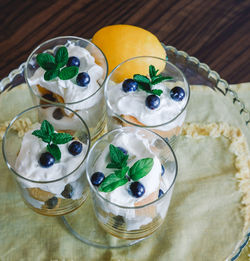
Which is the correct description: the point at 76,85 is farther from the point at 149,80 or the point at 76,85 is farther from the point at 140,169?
the point at 140,169

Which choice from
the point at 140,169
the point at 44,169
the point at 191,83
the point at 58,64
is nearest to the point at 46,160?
the point at 44,169

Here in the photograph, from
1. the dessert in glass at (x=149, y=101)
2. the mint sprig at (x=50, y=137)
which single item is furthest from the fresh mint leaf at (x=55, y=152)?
the dessert in glass at (x=149, y=101)

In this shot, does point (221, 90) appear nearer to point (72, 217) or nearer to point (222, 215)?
point (222, 215)

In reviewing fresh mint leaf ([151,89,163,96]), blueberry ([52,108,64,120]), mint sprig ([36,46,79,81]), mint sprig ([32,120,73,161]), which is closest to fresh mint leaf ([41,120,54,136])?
mint sprig ([32,120,73,161])

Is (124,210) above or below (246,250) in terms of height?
above

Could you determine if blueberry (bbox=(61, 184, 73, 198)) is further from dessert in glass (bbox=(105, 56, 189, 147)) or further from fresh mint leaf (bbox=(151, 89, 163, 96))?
fresh mint leaf (bbox=(151, 89, 163, 96))

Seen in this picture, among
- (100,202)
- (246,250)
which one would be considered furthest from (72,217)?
(246,250)

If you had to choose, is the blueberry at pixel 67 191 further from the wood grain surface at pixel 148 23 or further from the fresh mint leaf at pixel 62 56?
the wood grain surface at pixel 148 23
